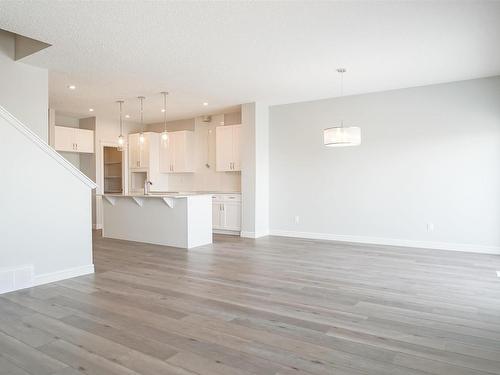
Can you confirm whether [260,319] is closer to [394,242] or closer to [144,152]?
[394,242]

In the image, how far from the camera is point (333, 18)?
3391mm

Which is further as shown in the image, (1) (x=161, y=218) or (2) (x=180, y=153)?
(2) (x=180, y=153)

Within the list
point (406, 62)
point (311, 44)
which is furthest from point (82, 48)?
point (406, 62)

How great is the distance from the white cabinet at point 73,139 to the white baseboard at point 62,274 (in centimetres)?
448

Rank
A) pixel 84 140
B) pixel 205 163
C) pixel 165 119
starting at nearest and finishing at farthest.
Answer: pixel 84 140 < pixel 205 163 < pixel 165 119

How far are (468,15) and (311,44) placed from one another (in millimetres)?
1532

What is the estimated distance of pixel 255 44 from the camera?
4.04 m

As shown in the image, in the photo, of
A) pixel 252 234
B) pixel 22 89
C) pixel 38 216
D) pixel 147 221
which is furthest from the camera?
pixel 252 234

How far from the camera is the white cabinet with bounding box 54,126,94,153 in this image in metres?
7.75

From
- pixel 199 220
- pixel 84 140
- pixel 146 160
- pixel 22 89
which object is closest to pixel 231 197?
pixel 199 220

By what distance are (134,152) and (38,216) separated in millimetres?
5587

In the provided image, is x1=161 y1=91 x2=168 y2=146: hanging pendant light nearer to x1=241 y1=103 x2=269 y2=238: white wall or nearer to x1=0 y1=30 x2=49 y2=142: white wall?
x1=241 y1=103 x2=269 y2=238: white wall

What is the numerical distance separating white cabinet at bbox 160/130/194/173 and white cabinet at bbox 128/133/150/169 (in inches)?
18.7

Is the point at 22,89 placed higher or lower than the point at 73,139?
higher
